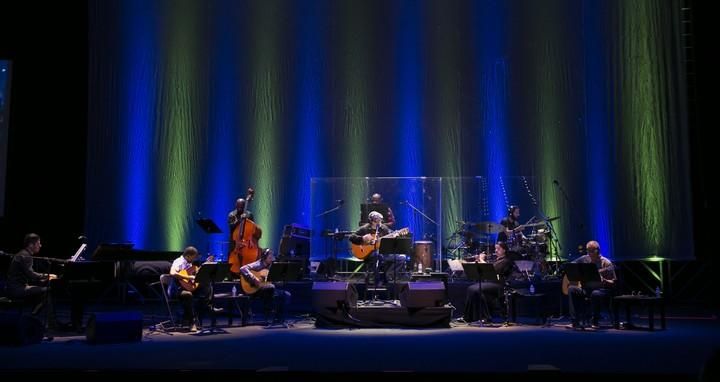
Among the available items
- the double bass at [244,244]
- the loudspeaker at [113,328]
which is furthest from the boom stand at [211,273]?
the double bass at [244,244]

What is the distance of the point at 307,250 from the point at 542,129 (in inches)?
212

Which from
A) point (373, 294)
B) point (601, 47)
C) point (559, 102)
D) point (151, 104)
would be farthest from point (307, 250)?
point (601, 47)

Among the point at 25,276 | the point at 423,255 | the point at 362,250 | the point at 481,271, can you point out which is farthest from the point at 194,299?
the point at 481,271

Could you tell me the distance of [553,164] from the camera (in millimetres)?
14117

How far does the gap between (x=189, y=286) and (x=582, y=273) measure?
223 inches

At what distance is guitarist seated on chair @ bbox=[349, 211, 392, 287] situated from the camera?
464 inches

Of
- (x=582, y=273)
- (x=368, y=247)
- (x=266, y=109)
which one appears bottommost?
(x=582, y=273)

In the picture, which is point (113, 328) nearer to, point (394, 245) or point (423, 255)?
point (394, 245)

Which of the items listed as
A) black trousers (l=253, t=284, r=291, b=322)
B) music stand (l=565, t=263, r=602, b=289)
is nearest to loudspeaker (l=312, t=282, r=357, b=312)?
black trousers (l=253, t=284, r=291, b=322)

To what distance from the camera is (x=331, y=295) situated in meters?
10.7

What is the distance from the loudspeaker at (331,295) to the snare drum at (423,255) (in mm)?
1737

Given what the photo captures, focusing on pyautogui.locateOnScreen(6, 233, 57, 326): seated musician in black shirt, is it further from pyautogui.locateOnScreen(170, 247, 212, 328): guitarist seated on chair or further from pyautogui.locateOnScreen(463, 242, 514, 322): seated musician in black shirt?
pyautogui.locateOnScreen(463, 242, 514, 322): seated musician in black shirt

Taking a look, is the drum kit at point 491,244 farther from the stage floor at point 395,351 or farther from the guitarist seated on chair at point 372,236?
the stage floor at point 395,351

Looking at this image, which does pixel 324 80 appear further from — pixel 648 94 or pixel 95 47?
pixel 648 94
